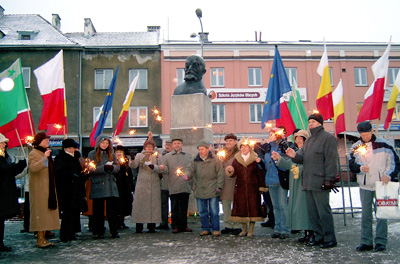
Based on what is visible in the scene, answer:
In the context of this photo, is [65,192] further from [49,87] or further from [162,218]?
[49,87]

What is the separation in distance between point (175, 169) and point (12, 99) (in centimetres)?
381

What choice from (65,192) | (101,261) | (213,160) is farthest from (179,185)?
(101,261)

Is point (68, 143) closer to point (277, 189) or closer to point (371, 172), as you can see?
point (277, 189)

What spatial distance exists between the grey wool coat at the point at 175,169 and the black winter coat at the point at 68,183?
→ 71.3 inches

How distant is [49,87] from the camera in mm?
9172

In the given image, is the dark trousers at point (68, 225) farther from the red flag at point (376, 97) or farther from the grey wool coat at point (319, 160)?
the red flag at point (376, 97)

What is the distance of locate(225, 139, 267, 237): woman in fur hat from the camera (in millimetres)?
7289

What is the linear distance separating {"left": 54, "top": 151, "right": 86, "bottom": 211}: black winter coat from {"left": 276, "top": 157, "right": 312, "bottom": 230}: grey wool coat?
391 centimetres

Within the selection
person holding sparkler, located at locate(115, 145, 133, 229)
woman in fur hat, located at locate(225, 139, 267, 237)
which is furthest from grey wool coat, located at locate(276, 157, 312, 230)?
person holding sparkler, located at locate(115, 145, 133, 229)

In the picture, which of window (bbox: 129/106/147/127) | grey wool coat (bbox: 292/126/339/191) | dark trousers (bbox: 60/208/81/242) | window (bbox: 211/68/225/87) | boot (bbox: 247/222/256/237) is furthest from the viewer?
window (bbox: 211/68/225/87)

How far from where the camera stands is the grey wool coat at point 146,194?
26.5 ft

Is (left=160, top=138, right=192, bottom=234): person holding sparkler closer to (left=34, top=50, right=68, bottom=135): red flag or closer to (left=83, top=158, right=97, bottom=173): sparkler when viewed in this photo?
(left=83, top=158, right=97, bottom=173): sparkler

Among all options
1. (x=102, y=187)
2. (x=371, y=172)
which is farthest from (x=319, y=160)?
(x=102, y=187)

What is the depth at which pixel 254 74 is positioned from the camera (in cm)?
3025
